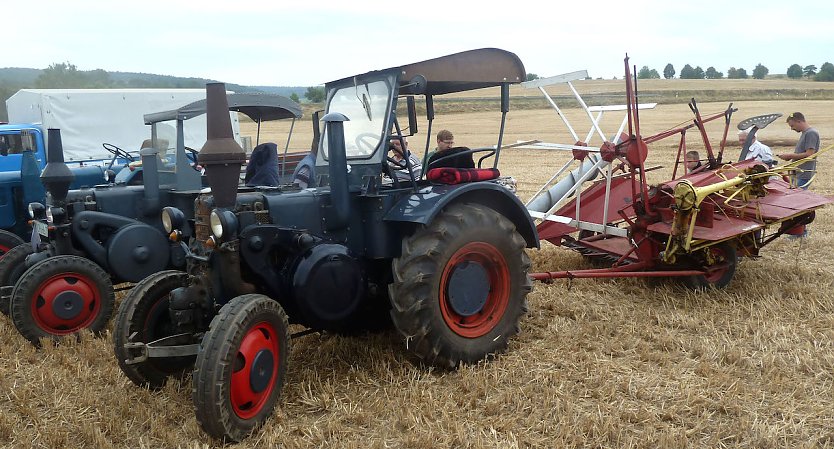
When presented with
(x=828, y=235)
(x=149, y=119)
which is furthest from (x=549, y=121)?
(x=149, y=119)

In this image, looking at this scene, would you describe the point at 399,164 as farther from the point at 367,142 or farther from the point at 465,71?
the point at 465,71

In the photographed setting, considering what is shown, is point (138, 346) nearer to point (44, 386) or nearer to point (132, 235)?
point (44, 386)

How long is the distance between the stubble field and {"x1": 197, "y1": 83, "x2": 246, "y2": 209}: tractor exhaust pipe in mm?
1230

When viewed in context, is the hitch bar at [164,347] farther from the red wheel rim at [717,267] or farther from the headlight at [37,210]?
the red wheel rim at [717,267]

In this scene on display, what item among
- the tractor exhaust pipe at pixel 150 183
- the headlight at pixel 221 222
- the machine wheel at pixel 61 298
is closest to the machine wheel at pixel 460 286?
the headlight at pixel 221 222

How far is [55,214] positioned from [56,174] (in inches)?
12.4

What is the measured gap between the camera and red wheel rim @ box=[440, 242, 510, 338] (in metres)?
3.87

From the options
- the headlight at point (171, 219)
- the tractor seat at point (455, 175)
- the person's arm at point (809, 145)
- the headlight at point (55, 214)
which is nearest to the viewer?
the headlight at point (171, 219)

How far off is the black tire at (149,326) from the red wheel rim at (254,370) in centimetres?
60

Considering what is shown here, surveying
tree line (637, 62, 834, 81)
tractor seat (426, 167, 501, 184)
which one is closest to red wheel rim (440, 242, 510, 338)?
tractor seat (426, 167, 501, 184)

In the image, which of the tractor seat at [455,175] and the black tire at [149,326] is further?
the tractor seat at [455,175]

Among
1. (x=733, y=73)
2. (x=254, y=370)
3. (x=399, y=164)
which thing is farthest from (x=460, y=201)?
(x=733, y=73)

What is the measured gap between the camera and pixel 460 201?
13.3 ft

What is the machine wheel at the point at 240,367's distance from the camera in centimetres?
293
